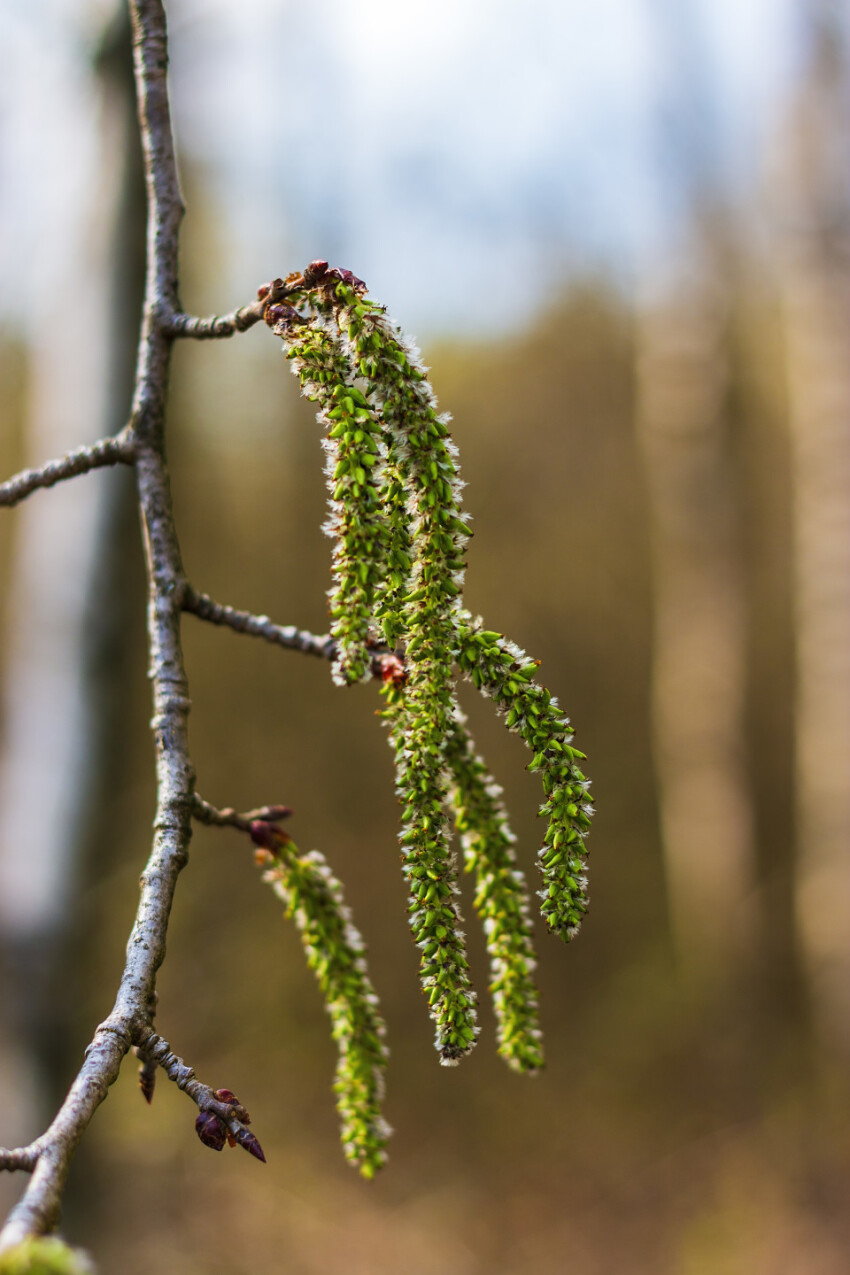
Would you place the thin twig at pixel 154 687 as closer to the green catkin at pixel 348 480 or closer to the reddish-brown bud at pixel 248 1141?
the reddish-brown bud at pixel 248 1141

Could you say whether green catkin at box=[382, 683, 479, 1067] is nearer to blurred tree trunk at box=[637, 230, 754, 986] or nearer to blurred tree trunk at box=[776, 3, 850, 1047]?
blurred tree trunk at box=[776, 3, 850, 1047]

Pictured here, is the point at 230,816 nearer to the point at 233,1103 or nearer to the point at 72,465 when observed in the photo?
the point at 233,1103

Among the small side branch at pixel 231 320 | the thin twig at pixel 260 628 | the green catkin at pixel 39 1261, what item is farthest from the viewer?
the thin twig at pixel 260 628

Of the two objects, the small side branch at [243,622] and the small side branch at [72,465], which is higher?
the small side branch at [72,465]

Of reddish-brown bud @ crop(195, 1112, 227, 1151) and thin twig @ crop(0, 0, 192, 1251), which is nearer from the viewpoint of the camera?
thin twig @ crop(0, 0, 192, 1251)

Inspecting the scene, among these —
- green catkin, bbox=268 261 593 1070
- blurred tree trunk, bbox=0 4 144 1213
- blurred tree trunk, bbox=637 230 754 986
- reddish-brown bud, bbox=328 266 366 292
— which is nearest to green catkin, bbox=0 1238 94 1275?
green catkin, bbox=268 261 593 1070

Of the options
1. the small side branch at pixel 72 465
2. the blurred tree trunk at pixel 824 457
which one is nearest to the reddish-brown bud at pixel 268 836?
the small side branch at pixel 72 465

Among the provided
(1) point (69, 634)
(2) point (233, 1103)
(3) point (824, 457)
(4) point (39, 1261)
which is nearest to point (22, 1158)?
(4) point (39, 1261)
